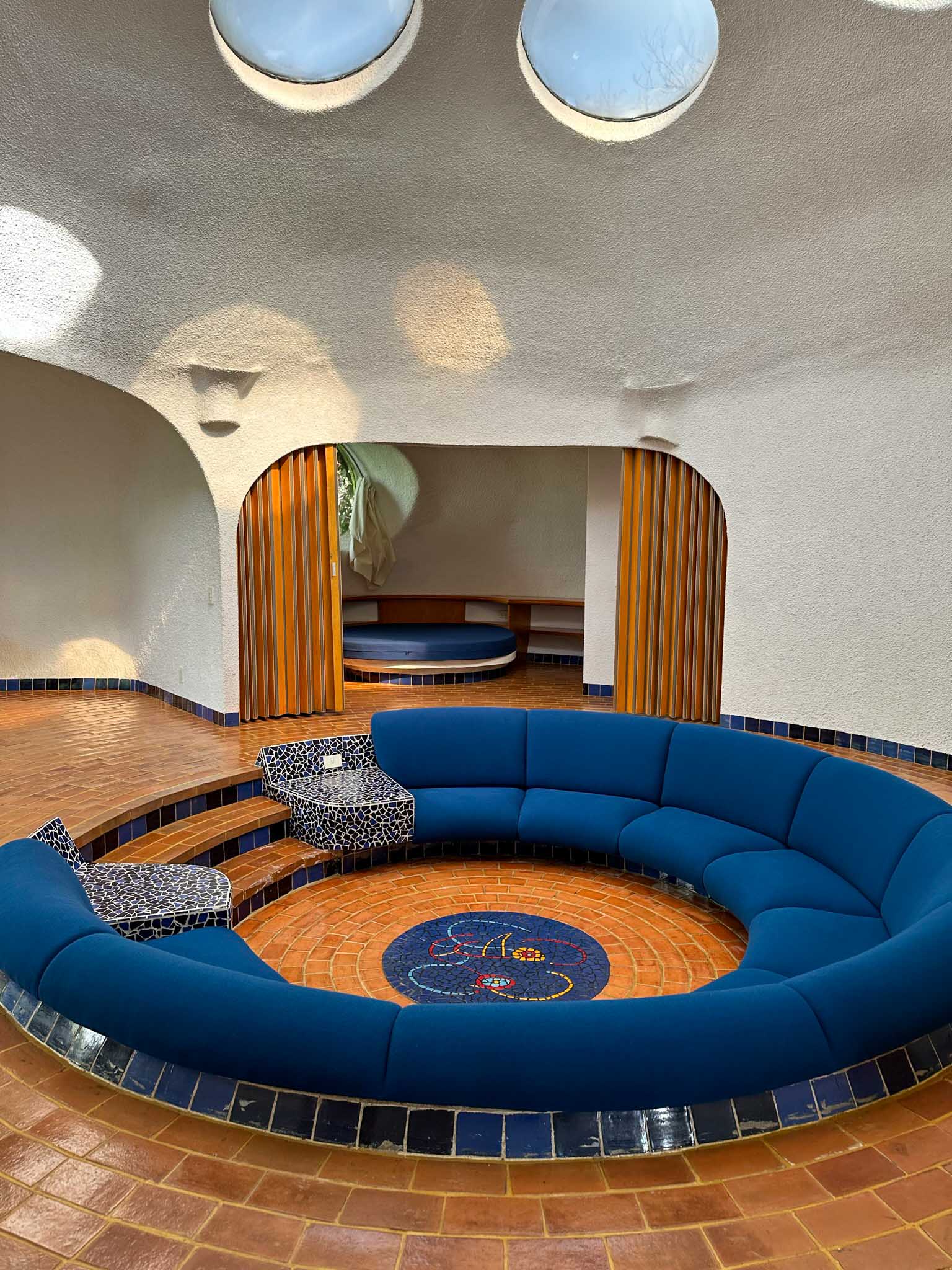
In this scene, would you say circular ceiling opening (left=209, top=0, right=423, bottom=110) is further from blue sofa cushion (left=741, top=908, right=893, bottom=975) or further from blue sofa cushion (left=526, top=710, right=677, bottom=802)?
blue sofa cushion (left=741, top=908, right=893, bottom=975)

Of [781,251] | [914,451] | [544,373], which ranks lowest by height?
[914,451]

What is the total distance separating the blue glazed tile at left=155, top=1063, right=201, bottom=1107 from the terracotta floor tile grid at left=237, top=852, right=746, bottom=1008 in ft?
6.49

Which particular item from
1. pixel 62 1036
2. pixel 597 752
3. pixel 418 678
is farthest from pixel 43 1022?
pixel 418 678

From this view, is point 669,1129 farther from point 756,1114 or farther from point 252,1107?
point 252,1107

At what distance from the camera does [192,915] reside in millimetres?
4277

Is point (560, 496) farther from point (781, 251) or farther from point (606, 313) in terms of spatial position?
point (781, 251)

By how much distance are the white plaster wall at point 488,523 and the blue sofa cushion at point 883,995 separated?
32.2 ft

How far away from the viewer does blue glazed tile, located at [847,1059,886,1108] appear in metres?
2.64

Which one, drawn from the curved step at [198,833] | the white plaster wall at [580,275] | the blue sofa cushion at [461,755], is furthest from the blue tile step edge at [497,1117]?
the white plaster wall at [580,275]

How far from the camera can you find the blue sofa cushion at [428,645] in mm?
10820

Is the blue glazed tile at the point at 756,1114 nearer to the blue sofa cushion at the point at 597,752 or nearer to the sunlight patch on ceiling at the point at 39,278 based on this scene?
the blue sofa cushion at the point at 597,752

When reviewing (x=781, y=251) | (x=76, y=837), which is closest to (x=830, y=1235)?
(x=76, y=837)

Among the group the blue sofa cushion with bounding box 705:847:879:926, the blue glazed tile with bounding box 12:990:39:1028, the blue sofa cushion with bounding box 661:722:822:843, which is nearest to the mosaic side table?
the blue sofa cushion with bounding box 661:722:822:843

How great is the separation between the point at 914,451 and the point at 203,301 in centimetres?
552
